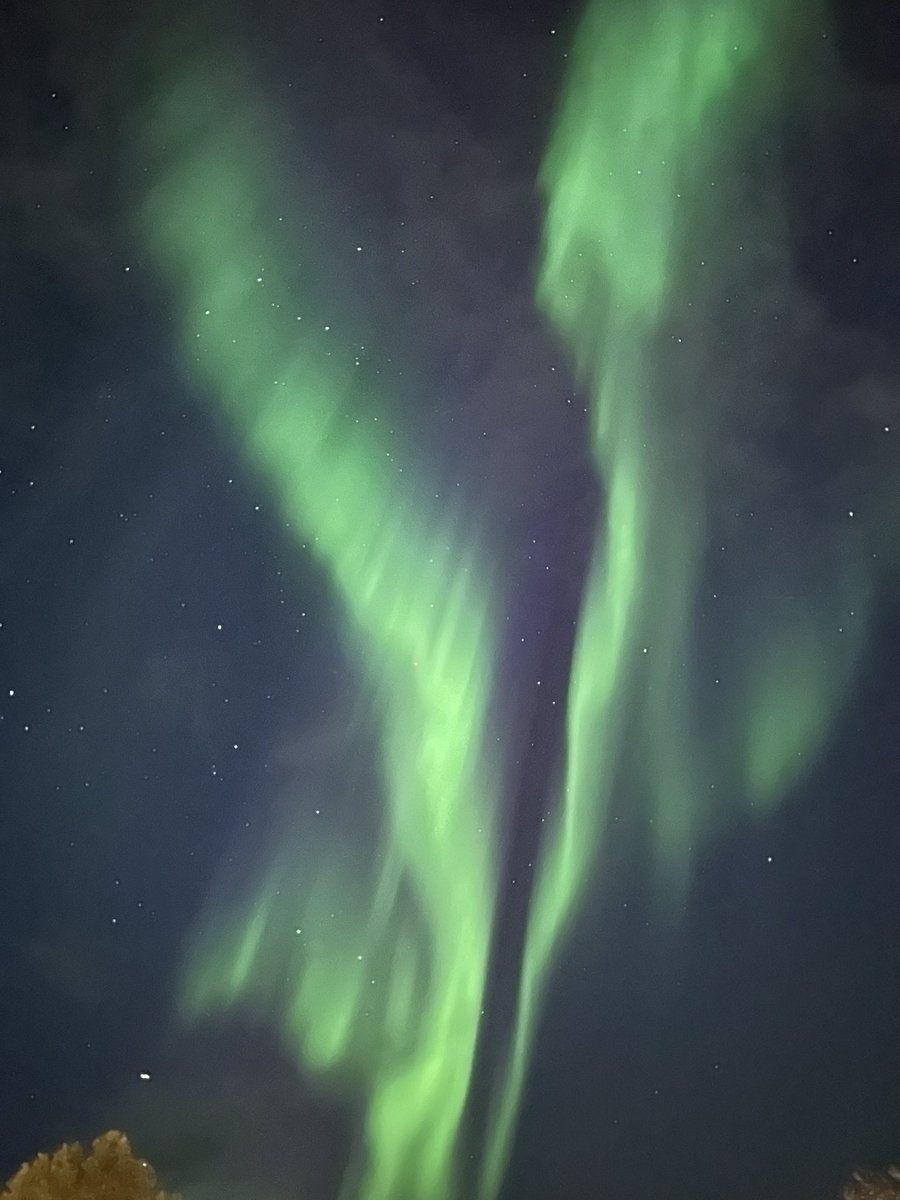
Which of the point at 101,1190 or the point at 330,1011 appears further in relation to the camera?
the point at 330,1011

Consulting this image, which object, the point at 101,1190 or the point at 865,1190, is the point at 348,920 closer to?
the point at 101,1190

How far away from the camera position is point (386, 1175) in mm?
10992

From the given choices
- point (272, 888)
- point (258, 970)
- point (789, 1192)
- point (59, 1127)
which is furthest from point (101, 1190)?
point (789, 1192)

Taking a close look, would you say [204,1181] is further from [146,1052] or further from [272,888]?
[272,888]

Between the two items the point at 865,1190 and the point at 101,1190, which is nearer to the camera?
the point at 101,1190

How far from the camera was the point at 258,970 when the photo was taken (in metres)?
11.1

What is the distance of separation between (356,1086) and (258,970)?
5.98ft

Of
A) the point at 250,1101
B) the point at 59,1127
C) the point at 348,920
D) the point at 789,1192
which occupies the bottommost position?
the point at 59,1127

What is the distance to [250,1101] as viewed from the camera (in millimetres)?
11062

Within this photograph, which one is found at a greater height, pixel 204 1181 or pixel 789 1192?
pixel 789 1192

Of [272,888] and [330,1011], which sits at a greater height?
[272,888]

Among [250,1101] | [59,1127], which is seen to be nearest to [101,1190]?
[59,1127]

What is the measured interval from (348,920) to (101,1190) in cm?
376

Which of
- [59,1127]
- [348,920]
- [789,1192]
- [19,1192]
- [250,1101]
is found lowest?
[19,1192]
